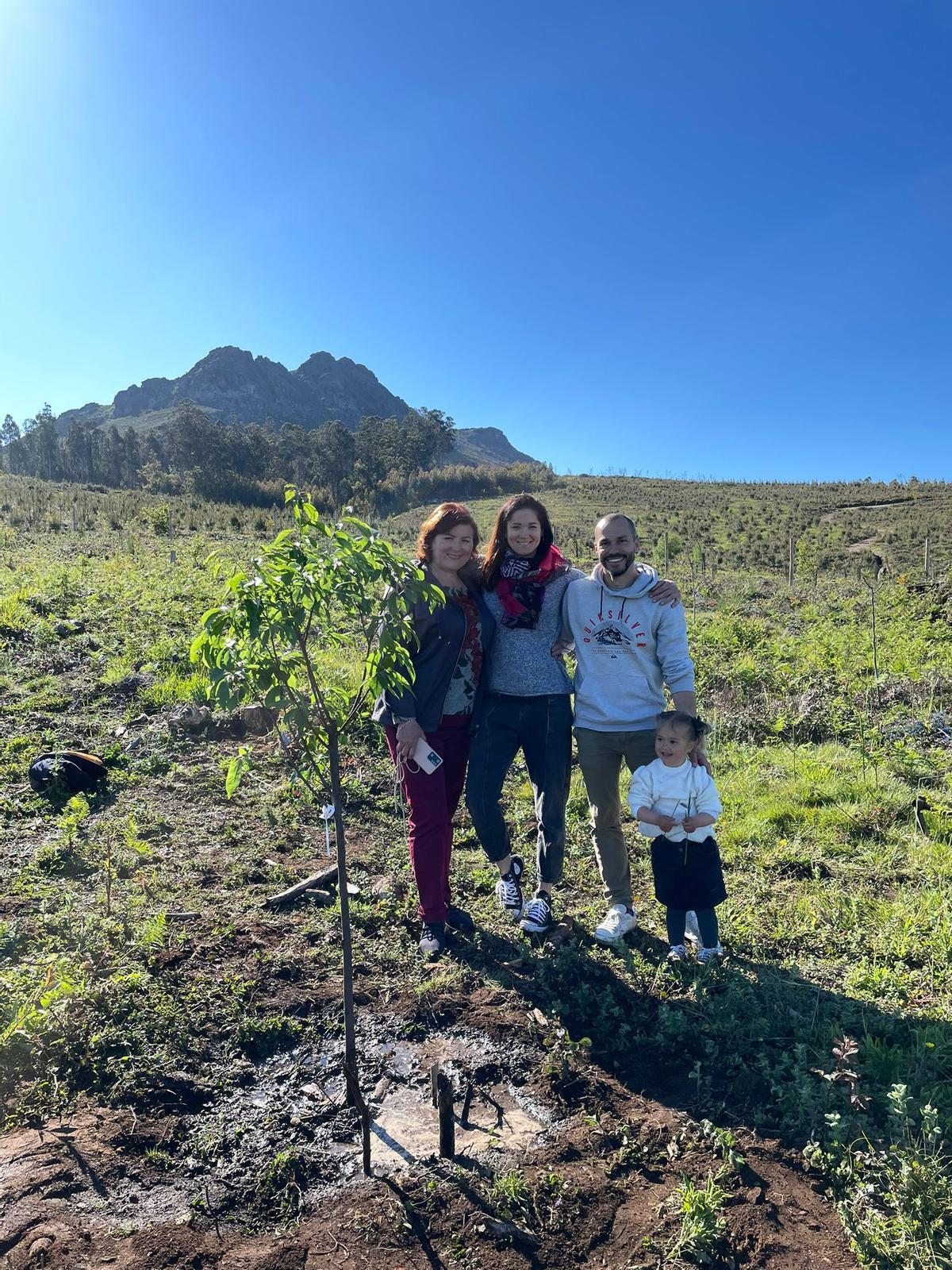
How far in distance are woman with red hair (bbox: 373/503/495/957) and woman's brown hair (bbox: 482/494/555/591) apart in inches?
2.6

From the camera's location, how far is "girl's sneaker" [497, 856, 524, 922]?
12.2 feet

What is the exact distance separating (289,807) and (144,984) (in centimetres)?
206

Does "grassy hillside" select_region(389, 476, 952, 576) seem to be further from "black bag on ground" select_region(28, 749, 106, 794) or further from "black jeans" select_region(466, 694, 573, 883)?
"black bag on ground" select_region(28, 749, 106, 794)

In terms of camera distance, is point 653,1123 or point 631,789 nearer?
point 653,1123

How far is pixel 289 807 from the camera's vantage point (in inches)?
203

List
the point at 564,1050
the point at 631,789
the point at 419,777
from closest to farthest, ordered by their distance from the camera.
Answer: the point at 564,1050
the point at 631,789
the point at 419,777

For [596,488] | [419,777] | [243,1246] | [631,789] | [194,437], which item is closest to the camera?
[243,1246]

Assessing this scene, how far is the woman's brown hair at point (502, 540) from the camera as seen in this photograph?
3328 mm

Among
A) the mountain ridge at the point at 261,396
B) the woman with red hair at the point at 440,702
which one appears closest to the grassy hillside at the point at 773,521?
the woman with red hair at the point at 440,702

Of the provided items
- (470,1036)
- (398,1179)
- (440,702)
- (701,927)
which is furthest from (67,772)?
(701,927)

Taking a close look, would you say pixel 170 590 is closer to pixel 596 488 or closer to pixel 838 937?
pixel 838 937

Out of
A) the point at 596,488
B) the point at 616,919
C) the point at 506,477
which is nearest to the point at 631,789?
the point at 616,919

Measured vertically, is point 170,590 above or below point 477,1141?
above

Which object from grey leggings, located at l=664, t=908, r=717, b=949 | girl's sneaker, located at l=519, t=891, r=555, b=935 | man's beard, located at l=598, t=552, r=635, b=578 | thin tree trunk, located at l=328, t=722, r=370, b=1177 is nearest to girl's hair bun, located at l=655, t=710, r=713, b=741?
man's beard, located at l=598, t=552, r=635, b=578
